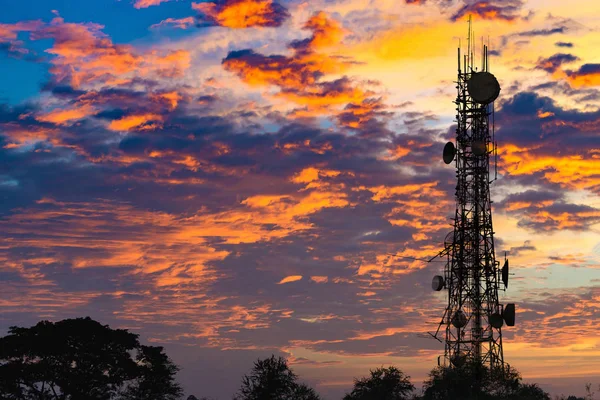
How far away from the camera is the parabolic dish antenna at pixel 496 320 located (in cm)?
8662

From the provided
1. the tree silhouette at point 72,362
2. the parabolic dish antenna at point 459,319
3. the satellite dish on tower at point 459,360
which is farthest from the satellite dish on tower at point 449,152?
the tree silhouette at point 72,362

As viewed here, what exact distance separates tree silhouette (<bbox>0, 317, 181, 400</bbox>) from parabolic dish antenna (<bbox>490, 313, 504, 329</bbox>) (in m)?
47.7

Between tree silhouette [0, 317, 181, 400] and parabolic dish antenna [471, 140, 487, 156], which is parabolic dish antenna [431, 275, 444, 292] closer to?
parabolic dish antenna [471, 140, 487, 156]

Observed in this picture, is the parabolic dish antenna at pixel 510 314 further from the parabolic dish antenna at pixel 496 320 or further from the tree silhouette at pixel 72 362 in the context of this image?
the tree silhouette at pixel 72 362

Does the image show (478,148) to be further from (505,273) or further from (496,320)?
(496,320)

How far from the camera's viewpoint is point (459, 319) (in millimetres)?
88688

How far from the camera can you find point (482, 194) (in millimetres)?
90562

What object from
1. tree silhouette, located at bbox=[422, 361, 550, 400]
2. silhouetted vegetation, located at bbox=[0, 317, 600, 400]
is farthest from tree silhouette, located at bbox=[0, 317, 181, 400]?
tree silhouette, located at bbox=[422, 361, 550, 400]

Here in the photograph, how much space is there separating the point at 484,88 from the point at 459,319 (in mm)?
23432

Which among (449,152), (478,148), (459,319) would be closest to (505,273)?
(459,319)

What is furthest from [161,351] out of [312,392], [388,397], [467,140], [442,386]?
[467,140]

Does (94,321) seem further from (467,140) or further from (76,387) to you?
(467,140)

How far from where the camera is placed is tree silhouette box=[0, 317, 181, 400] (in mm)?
106312

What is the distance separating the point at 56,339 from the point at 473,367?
51.3 m
